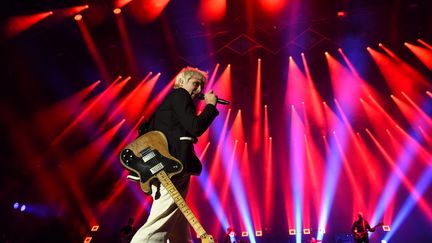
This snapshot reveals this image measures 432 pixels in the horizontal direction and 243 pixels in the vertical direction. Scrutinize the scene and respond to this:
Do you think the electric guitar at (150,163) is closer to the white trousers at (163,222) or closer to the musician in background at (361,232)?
the white trousers at (163,222)

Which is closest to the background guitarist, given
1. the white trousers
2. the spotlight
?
the white trousers

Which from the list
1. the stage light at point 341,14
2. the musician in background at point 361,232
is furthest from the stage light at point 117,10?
the musician in background at point 361,232

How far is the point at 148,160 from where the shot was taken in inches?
83.0

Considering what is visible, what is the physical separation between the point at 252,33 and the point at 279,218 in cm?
591

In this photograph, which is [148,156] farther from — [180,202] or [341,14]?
[341,14]

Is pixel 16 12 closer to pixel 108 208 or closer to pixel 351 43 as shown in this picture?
pixel 108 208

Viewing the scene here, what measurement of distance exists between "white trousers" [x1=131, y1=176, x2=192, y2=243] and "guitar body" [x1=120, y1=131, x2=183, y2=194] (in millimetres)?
86

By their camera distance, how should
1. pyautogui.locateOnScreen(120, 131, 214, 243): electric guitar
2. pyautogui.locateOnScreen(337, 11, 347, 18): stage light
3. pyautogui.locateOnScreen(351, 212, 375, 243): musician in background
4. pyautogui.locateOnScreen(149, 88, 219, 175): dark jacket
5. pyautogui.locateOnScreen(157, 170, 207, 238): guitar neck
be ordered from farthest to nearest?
1. pyautogui.locateOnScreen(351, 212, 375, 243): musician in background
2. pyautogui.locateOnScreen(337, 11, 347, 18): stage light
3. pyautogui.locateOnScreen(149, 88, 219, 175): dark jacket
4. pyautogui.locateOnScreen(120, 131, 214, 243): electric guitar
5. pyautogui.locateOnScreen(157, 170, 207, 238): guitar neck

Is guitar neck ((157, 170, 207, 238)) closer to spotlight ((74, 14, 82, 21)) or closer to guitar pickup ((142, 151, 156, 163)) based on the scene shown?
guitar pickup ((142, 151, 156, 163))

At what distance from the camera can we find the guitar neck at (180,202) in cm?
194

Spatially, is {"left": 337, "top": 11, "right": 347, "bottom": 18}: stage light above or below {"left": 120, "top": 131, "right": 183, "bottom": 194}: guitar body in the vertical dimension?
below

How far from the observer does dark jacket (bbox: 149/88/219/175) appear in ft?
7.22

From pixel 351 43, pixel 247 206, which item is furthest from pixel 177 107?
pixel 247 206

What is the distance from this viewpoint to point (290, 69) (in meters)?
10.5
